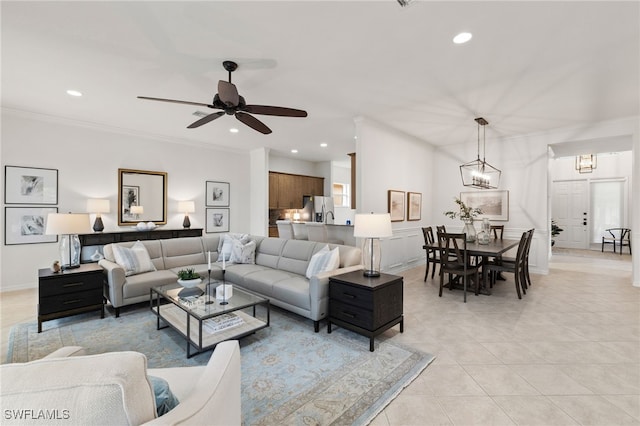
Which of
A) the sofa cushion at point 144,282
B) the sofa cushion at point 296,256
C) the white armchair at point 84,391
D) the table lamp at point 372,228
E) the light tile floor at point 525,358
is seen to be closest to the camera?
the white armchair at point 84,391

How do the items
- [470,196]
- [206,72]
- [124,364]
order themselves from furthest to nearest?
[470,196] < [206,72] < [124,364]

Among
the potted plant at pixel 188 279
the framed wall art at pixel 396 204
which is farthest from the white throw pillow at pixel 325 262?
the framed wall art at pixel 396 204

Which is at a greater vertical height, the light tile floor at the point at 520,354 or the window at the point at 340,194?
the window at the point at 340,194

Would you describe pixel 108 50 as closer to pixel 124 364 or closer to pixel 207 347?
pixel 207 347

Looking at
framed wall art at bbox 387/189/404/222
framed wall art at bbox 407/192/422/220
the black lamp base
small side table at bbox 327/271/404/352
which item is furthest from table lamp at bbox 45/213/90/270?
framed wall art at bbox 407/192/422/220

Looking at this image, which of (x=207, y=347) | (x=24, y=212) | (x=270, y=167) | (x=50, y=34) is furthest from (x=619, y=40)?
(x=24, y=212)

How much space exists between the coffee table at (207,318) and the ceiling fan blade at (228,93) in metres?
1.94

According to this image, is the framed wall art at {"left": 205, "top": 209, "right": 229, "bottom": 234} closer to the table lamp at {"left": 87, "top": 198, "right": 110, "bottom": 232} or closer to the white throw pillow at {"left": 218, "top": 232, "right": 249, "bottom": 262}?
the table lamp at {"left": 87, "top": 198, "right": 110, "bottom": 232}

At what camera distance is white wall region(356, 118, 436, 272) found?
A: 4918mm

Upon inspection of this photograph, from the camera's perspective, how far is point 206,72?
326cm

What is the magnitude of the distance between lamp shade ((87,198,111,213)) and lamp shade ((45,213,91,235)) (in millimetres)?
1756

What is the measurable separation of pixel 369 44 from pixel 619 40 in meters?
2.29

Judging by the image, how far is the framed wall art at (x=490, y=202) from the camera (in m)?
6.28

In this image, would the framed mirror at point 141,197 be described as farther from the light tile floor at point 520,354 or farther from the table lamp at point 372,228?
the table lamp at point 372,228
